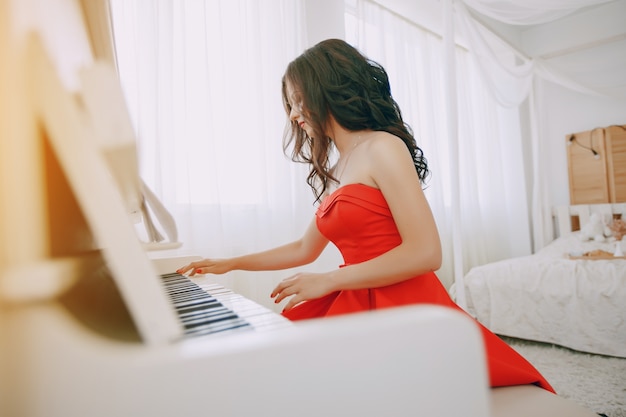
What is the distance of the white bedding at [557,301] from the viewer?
224 centimetres

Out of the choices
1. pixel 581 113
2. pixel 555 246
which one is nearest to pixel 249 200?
pixel 555 246

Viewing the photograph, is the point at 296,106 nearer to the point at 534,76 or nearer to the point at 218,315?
the point at 218,315

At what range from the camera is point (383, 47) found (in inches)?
132

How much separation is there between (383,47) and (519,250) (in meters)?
3.04

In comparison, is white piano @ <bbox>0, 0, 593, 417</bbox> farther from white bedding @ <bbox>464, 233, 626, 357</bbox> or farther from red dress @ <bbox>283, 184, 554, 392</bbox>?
white bedding @ <bbox>464, 233, 626, 357</bbox>

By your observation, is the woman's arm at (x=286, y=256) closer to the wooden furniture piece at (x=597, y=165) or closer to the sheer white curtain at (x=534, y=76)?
the sheer white curtain at (x=534, y=76)

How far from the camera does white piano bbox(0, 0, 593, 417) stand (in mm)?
279

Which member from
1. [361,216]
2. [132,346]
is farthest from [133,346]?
[361,216]

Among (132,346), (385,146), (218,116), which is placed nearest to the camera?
(132,346)

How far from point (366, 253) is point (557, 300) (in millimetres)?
1913

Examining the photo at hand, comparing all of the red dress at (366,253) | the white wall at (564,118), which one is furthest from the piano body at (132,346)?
the white wall at (564,118)

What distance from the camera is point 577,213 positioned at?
176 inches

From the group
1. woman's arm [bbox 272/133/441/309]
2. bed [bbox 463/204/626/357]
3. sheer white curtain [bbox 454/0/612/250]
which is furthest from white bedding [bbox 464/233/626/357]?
woman's arm [bbox 272/133/441/309]

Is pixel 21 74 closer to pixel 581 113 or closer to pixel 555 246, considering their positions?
pixel 555 246
